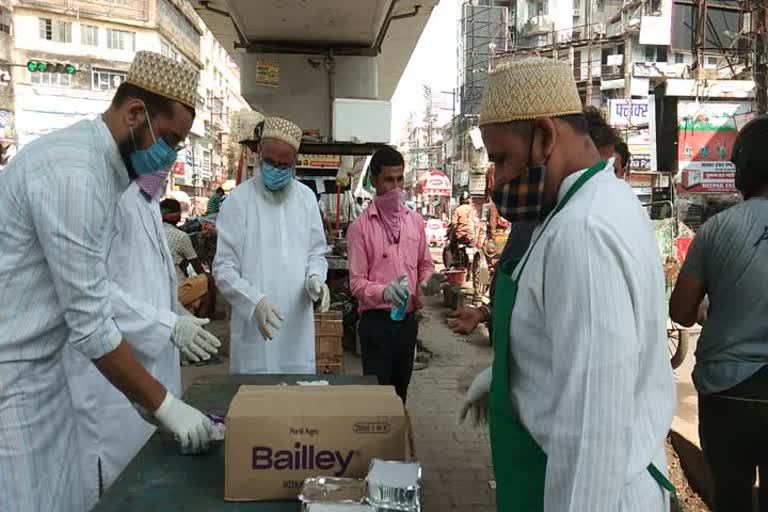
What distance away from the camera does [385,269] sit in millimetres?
3363

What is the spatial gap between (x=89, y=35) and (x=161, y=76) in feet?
152

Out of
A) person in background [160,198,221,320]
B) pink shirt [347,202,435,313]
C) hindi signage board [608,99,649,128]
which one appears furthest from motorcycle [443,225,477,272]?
hindi signage board [608,99,649,128]

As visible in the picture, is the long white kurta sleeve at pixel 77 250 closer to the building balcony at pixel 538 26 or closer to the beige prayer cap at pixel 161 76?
the beige prayer cap at pixel 161 76

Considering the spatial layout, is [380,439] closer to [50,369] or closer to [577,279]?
[577,279]

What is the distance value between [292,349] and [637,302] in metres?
2.49

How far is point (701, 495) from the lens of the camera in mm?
3539

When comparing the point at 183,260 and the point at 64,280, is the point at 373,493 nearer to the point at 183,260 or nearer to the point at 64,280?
the point at 64,280

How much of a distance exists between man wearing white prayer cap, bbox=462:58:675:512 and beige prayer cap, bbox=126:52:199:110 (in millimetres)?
912

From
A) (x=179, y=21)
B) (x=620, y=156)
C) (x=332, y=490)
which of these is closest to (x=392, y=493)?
(x=332, y=490)

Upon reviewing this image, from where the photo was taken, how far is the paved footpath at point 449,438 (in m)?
3.60

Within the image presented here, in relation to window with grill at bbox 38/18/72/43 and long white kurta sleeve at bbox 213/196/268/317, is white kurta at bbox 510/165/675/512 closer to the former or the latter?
long white kurta sleeve at bbox 213/196/268/317

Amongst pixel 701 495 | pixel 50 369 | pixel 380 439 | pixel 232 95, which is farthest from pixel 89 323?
pixel 232 95

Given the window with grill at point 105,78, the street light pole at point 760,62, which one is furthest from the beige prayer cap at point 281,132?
the window with grill at point 105,78

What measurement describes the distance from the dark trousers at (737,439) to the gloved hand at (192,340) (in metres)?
1.75
